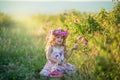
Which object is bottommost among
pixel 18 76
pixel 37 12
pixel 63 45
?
pixel 18 76

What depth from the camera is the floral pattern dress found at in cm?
667

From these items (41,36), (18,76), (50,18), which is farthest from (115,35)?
(50,18)

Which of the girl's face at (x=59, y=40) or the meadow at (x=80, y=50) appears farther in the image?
the girl's face at (x=59, y=40)

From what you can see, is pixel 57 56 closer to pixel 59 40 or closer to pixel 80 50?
pixel 59 40

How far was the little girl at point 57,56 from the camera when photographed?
6.69 meters

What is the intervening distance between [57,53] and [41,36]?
11.7 ft

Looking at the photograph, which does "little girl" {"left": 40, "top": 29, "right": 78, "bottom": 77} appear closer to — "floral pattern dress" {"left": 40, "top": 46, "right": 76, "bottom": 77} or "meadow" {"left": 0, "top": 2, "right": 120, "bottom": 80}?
"floral pattern dress" {"left": 40, "top": 46, "right": 76, "bottom": 77}

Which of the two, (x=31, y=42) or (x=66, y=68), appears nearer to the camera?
(x=66, y=68)

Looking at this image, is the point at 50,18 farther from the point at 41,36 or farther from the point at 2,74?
the point at 2,74

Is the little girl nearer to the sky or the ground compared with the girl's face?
nearer to the ground

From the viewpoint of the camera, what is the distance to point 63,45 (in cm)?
688

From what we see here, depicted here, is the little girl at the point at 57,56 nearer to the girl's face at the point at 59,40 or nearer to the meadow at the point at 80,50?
the girl's face at the point at 59,40

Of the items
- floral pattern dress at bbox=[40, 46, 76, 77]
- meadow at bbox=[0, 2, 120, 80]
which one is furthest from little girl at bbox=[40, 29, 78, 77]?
meadow at bbox=[0, 2, 120, 80]

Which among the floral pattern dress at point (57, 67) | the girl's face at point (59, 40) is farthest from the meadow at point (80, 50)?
the girl's face at point (59, 40)
